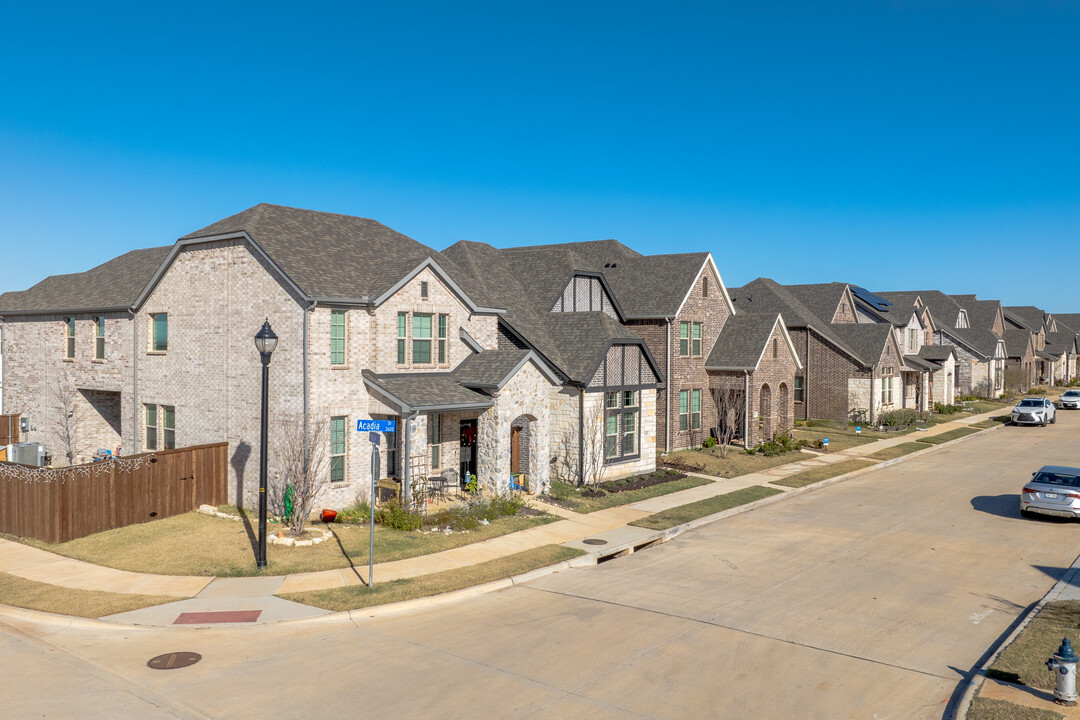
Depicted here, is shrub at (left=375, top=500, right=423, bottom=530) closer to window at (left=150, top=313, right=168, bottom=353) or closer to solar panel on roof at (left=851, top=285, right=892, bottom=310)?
window at (left=150, top=313, right=168, bottom=353)

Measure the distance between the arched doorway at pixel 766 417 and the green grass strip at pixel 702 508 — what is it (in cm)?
982

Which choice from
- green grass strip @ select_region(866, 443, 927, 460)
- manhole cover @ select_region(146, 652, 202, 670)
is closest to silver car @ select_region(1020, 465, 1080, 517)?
green grass strip @ select_region(866, 443, 927, 460)

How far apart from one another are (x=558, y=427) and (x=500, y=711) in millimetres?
16928

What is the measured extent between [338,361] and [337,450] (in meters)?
2.44

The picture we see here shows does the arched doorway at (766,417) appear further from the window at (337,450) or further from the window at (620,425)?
the window at (337,450)

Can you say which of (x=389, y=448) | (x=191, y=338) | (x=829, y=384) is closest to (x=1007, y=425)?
(x=829, y=384)

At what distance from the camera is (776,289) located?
49375 mm

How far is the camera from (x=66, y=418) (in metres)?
28.2

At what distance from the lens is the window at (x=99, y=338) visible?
2697cm

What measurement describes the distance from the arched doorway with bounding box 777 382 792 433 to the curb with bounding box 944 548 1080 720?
2052cm

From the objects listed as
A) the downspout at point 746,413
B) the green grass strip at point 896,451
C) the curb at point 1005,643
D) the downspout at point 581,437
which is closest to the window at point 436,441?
the downspout at point 581,437

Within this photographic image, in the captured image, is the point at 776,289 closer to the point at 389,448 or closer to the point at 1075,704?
the point at 389,448

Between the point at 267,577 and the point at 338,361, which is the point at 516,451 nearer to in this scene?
the point at 338,361

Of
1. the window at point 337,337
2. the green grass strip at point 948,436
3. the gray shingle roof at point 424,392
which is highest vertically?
the window at point 337,337
